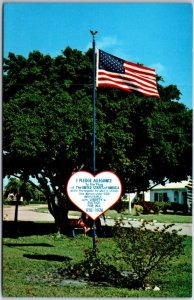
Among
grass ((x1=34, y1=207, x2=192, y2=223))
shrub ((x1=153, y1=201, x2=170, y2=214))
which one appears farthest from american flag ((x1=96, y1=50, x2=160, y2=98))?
shrub ((x1=153, y1=201, x2=170, y2=214))

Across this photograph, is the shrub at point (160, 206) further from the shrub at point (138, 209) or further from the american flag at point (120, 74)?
the american flag at point (120, 74)

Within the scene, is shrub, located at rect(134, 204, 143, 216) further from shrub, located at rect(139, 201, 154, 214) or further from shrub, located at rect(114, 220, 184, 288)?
shrub, located at rect(114, 220, 184, 288)

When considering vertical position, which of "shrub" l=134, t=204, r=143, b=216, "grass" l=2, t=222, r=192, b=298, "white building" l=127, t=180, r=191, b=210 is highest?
"white building" l=127, t=180, r=191, b=210

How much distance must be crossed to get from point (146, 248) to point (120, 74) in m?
3.08

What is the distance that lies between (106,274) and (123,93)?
6541mm

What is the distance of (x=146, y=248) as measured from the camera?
7.69 meters

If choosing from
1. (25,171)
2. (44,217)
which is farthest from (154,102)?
(44,217)

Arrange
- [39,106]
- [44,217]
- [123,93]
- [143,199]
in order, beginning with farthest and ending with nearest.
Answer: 1. [44,217]
2. [143,199]
3. [123,93]
4. [39,106]

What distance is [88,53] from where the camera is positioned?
1465cm

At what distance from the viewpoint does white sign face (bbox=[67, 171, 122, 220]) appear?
26.1 feet

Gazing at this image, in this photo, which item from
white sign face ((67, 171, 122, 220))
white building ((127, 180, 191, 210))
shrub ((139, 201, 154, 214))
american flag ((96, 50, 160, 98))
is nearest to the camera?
white sign face ((67, 171, 122, 220))

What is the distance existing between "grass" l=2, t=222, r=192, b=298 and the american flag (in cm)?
340

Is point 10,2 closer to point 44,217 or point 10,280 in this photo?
point 10,280

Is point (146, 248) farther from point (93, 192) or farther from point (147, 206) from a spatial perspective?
point (147, 206)
